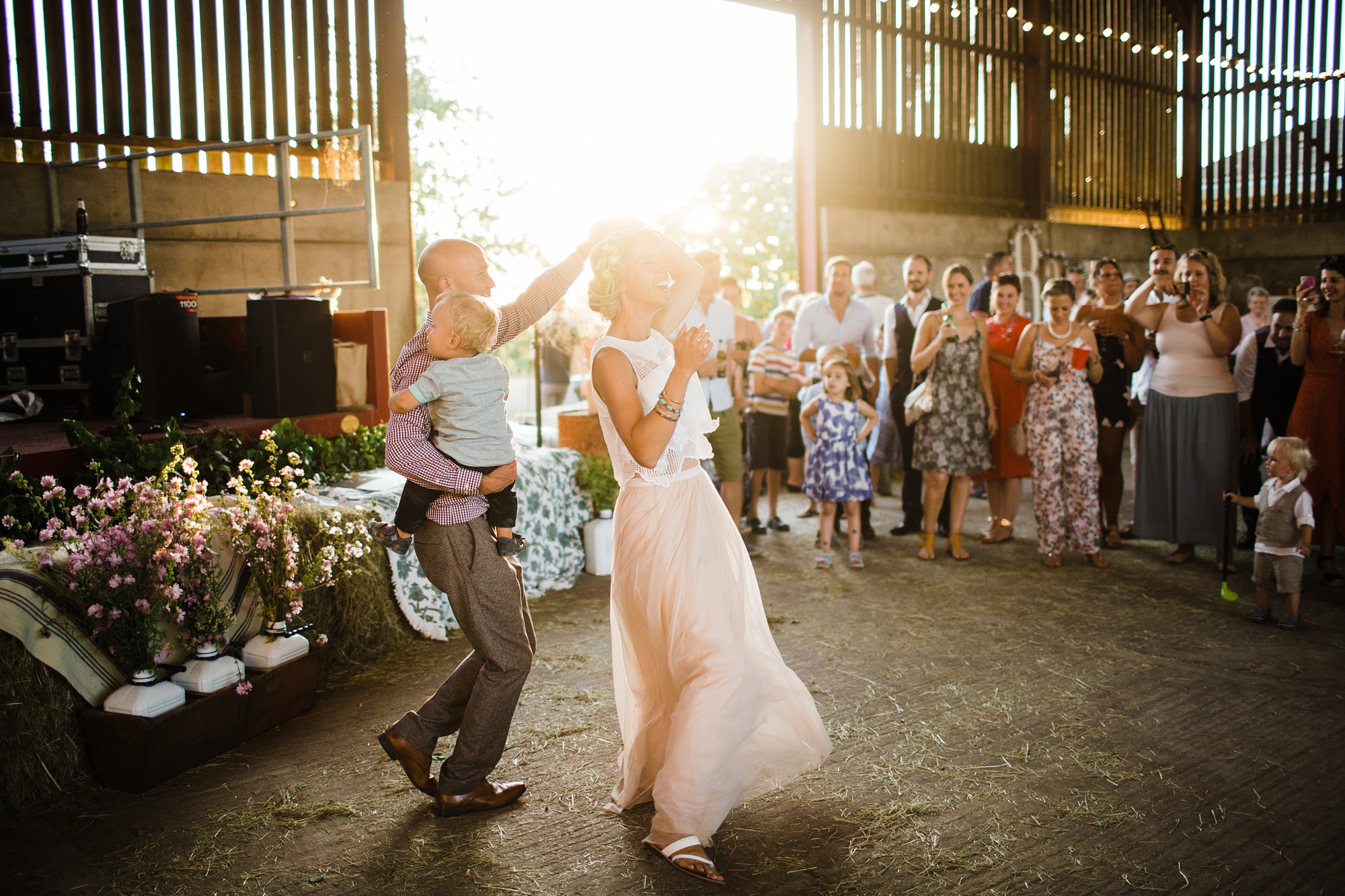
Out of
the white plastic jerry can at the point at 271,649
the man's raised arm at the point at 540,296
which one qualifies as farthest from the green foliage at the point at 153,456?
the man's raised arm at the point at 540,296

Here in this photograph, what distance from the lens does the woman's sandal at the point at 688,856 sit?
2.43 metres

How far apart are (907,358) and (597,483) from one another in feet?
8.02

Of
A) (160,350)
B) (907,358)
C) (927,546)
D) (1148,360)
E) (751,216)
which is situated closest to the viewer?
(160,350)

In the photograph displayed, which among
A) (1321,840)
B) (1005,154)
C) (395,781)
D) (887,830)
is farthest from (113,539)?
(1005,154)

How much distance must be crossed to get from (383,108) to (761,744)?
278 inches

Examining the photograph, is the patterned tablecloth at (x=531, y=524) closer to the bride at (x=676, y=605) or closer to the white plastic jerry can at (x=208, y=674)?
the white plastic jerry can at (x=208, y=674)

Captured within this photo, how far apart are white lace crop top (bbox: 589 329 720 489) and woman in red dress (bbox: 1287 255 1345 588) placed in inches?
164

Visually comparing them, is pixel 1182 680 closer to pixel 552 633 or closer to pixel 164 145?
pixel 552 633

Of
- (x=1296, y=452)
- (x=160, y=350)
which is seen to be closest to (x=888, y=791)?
(x=1296, y=452)

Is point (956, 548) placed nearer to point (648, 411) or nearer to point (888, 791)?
point (888, 791)

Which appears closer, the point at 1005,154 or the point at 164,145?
the point at 164,145

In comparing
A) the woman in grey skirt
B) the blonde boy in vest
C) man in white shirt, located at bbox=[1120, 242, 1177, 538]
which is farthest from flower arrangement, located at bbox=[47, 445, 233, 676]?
the woman in grey skirt

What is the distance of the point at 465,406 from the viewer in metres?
2.64

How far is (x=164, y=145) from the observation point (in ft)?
23.1
